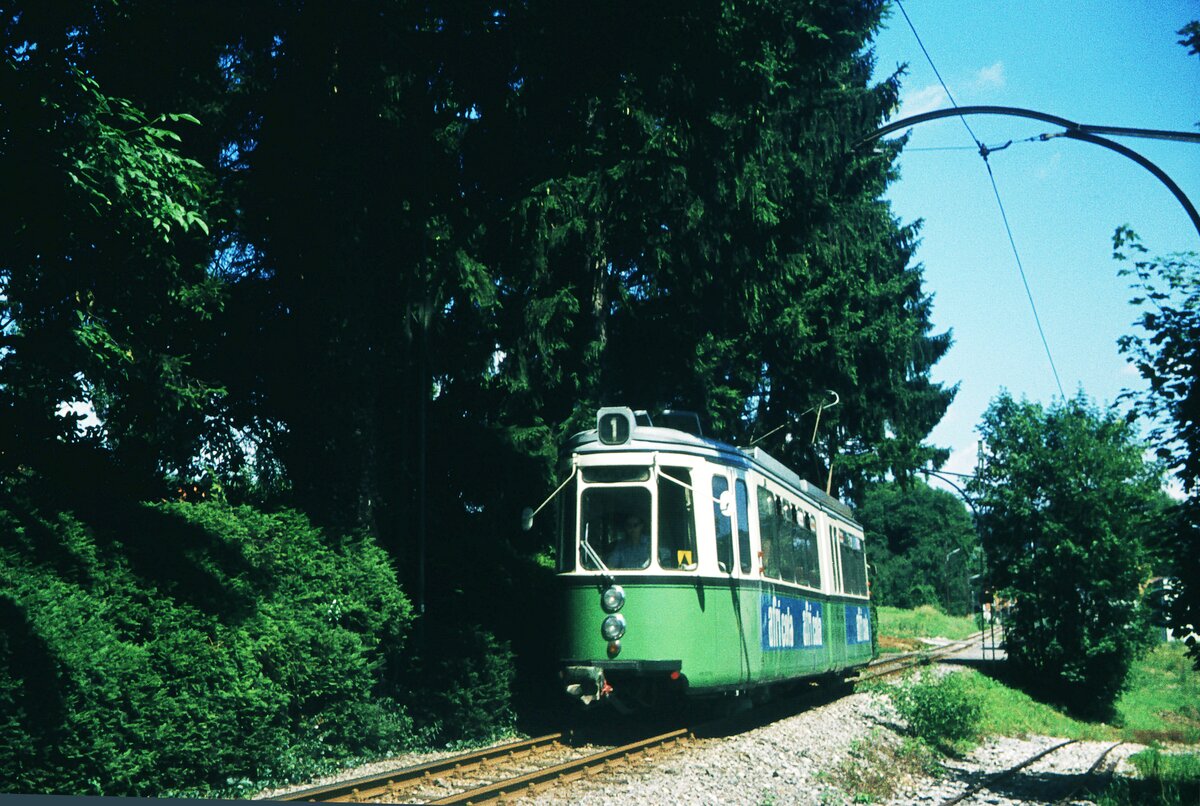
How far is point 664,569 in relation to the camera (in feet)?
38.1

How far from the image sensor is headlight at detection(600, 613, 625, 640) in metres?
11.5

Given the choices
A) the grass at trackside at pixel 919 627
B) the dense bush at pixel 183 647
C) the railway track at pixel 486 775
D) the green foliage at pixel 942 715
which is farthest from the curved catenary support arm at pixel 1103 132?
the grass at trackside at pixel 919 627

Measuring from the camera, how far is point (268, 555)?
32.6 feet

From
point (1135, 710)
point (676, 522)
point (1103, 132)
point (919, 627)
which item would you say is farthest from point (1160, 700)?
point (919, 627)

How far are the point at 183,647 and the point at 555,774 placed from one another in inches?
135

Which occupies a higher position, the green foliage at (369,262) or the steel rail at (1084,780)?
the green foliage at (369,262)

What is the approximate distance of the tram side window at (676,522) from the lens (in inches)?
460

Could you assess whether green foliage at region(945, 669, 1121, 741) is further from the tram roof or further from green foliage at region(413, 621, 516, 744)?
green foliage at region(413, 621, 516, 744)

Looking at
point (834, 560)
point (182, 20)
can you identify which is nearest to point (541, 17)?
point (182, 20)

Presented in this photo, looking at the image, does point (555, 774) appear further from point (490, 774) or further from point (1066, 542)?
point (1066, 542)

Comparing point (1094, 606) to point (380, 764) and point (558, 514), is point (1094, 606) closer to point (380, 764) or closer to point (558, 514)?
point (558, 514)

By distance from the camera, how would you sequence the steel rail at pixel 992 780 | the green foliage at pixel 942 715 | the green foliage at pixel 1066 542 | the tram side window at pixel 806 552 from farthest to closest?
the green foliage at pixel 1066 542
the tram side window at pixel 806 552
the green foliage at pixel 942 715
the steel rail at pixel 992 780

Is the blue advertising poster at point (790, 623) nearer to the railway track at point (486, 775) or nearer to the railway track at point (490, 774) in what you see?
the railway track at point (490, 774)

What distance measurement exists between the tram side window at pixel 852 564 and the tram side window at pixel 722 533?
701 cm
